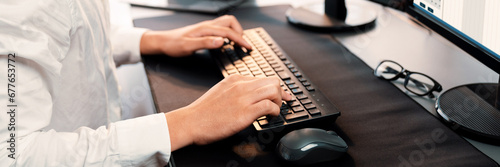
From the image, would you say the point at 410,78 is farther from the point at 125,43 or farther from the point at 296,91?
the point at 125,43

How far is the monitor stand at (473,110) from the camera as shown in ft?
2.48

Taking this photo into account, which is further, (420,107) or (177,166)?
(420,107)

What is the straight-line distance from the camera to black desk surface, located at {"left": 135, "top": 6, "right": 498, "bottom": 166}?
711 millimetres

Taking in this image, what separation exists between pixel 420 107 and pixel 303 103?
0.65 ft

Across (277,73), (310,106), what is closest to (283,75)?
(277,73)

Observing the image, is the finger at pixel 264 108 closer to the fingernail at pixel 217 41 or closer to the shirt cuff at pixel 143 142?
the shirt cuff at pixel 143 142

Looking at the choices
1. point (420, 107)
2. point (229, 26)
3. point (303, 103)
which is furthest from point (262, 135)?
point (229, 26)

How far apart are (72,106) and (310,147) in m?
0.45

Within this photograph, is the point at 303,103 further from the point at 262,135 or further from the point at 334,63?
the point at 334,63

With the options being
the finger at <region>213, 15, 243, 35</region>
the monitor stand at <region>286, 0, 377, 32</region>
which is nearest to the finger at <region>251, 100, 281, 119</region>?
the finger at <region>213, 15, 243, 35</region>

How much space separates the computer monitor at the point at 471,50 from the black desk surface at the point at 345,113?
0.12ft

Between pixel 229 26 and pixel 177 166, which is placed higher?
pixel 229 26

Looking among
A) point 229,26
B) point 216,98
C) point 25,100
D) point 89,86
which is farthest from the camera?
point 229,26

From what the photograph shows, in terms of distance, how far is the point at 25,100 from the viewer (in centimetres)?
69
